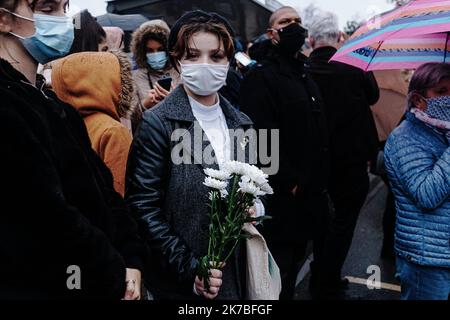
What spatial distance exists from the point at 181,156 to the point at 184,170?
61 mm

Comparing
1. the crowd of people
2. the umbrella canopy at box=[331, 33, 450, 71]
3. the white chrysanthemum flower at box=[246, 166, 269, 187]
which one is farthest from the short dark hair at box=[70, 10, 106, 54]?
the white chrysanthemum flower at box=[246, 166, 269, 187]

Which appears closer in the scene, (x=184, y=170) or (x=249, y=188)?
(x=249, y=188)

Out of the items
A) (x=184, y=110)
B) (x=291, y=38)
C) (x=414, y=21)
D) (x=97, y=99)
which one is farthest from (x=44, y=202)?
(x=291, y=38)

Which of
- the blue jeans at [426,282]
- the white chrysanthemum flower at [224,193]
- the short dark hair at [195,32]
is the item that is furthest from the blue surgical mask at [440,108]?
the white chrysanthemum flower at [224,193]

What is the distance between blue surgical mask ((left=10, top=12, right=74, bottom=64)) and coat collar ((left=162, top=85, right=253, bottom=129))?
0.49 metres

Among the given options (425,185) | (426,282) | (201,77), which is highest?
(201,77)

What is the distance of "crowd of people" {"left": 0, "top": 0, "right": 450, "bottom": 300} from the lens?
1.39 metres

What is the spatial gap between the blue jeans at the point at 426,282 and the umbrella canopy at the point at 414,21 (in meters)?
1.14

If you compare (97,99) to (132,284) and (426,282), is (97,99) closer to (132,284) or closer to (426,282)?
(132,284)

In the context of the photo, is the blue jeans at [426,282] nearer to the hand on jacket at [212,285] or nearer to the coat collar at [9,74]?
the hand on jacket at [212,285]

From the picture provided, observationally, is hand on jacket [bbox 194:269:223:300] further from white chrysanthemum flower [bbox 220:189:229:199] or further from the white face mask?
the white face mask

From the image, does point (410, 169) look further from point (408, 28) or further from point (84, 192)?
point (84, 192)

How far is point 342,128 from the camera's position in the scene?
144 inches
